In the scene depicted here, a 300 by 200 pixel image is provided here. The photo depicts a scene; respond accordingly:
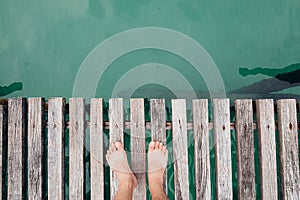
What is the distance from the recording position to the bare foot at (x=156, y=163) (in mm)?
2104

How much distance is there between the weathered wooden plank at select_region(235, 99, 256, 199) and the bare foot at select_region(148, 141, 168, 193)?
0.38 meters

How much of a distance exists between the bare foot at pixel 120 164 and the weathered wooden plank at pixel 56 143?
25cm

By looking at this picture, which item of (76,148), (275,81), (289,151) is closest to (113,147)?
(76,148)

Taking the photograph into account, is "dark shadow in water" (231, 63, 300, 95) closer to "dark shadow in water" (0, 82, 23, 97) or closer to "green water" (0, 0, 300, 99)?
"green water" (0, 0, 300, 99)

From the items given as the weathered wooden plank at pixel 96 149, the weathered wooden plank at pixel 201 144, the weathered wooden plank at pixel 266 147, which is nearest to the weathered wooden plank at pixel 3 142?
the weathered wooden plank at pixel 96 149

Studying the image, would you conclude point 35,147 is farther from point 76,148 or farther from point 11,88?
point 11,88

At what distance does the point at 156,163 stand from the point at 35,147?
63 centimetres

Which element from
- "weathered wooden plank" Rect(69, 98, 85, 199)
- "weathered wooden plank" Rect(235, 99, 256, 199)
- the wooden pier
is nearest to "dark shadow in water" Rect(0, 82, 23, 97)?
the wooden pier

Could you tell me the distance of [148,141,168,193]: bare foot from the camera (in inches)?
82.8

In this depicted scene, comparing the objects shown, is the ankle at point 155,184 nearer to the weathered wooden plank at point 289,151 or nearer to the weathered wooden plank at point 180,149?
the weathered wooden plank at point 180,149

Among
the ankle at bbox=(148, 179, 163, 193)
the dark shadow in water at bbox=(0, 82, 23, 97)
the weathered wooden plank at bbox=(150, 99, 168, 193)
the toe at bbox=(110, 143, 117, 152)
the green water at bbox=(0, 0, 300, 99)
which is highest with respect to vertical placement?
the green water at bbox=(0, 0, 300, 99)

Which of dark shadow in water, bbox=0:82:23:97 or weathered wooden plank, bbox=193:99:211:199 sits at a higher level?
dark shadow in water, bbox=0:82:23:97

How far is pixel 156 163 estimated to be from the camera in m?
2.17

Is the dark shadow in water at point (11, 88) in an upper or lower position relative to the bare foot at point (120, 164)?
upper
